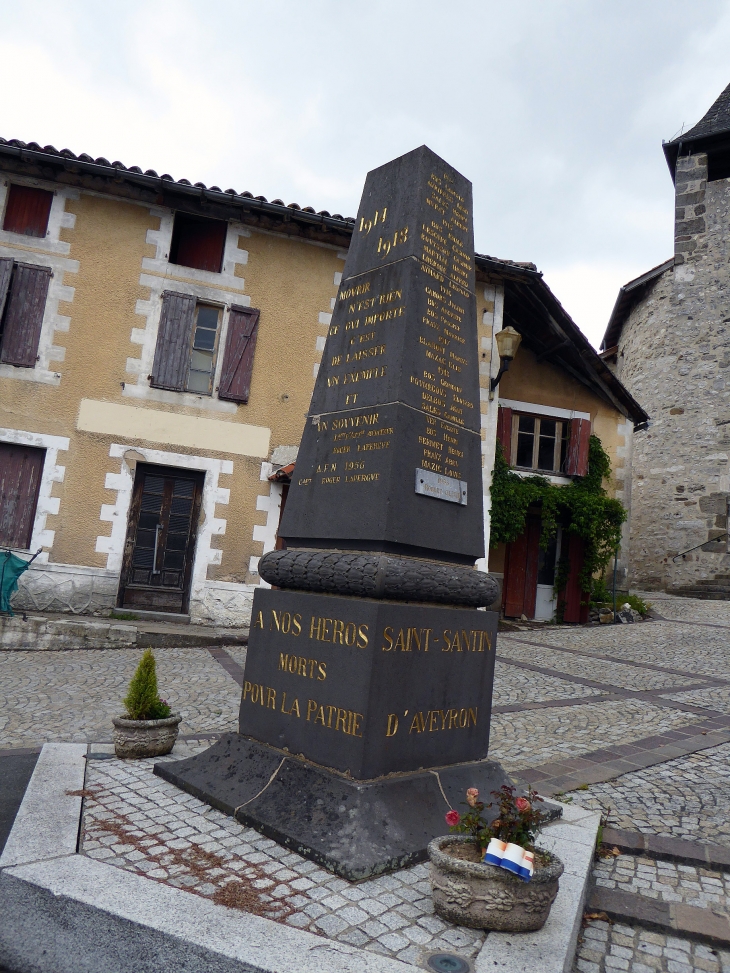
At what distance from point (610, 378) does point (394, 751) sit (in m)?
11.5

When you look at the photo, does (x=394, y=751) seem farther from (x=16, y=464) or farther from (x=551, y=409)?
(x=551, y=409)

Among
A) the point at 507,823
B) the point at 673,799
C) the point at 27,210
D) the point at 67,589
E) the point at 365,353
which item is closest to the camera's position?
the point at 507,823

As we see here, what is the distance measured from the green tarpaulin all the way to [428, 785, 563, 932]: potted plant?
7.37 metres

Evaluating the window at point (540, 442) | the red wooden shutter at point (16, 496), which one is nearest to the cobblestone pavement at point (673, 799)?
the red wooden shutter at point (16, 496)

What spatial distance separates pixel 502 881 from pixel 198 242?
9.99 metres

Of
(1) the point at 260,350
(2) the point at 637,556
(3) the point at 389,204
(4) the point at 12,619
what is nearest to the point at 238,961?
(3) the point at 389,204

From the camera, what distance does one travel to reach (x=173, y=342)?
9961 mm

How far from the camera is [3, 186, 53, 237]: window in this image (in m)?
9.69

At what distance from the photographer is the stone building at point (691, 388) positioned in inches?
661

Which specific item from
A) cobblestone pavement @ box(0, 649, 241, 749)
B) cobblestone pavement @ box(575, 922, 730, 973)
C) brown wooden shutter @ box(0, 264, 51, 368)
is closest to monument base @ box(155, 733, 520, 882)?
cobblestone pavement @ box(575, 922, 730, 973)

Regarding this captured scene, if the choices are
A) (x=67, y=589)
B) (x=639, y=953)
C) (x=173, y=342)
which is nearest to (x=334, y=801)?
(x=639, y=953)

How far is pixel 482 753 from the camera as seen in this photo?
349cm

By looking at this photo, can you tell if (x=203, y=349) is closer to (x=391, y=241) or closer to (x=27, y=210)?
(x=27, y=210)

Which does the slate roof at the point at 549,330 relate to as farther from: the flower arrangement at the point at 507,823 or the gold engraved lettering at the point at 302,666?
the flower arrangement at the point at 507,823
